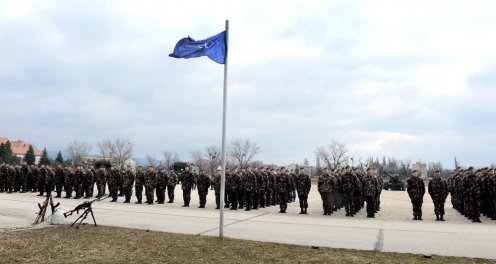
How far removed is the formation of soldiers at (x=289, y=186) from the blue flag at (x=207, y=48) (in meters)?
Result: 7.62

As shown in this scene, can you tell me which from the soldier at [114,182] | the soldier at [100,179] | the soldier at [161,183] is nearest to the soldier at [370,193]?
the soldier at [161,183]

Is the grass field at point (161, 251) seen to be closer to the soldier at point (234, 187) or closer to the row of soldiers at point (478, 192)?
the soldier at point (234, 187)

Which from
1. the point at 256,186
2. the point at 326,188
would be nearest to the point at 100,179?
the point at 256,186

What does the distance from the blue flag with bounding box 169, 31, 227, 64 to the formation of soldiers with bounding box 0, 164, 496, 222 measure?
25.0 ft

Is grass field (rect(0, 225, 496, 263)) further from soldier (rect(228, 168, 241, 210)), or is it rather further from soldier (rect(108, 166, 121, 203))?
soldier (rect(108, 166, 121, 203))

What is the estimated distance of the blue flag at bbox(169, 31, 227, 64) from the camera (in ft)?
34.6

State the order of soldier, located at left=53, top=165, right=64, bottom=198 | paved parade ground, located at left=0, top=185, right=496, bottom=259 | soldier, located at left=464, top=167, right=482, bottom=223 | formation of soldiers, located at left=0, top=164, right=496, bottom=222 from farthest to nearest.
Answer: soldier, located at left=53, top=165, right=64, bottom=198 → formation of soldiers, located at left=0, top=164, right=496, bottom=222 → soldier, located at left=464, top=167, right=482, bottom=223 → paved parade ground, located at left=0, top=185, right=496, bottom=259

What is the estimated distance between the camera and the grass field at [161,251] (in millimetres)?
7855

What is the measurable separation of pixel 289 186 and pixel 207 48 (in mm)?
9553

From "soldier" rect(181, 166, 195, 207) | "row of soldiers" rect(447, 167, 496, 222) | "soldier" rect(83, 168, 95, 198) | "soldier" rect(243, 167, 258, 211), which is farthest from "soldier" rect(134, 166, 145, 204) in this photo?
"row of soldiers" rect(447, 167, 496, 222)

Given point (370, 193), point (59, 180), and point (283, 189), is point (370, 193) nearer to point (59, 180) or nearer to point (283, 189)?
point (283, 189)

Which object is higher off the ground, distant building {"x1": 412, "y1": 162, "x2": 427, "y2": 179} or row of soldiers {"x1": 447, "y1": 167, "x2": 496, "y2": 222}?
distant building {"x1": 412, "y1": 162, "x2": 427, "y2": 179}

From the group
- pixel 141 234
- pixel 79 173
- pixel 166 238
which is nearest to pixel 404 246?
pixel 166 238

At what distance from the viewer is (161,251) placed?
28.2 feet
